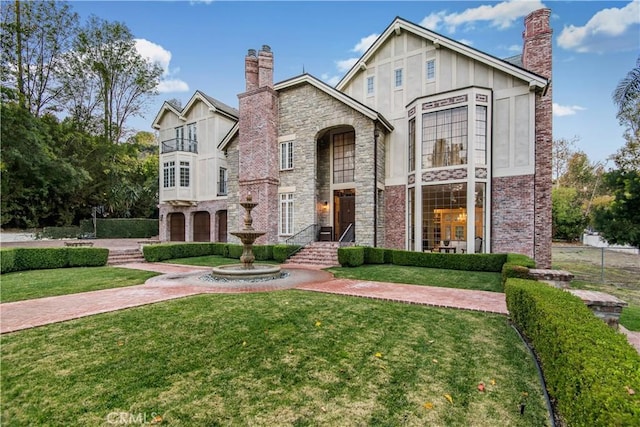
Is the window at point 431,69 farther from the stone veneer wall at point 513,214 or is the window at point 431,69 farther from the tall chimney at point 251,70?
the tall chimney at point 251,70

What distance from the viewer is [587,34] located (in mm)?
16672

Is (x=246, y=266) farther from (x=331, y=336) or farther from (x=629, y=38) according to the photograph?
(x=629, y=38)

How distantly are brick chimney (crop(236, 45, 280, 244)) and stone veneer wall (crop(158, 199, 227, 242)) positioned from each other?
16.7ft

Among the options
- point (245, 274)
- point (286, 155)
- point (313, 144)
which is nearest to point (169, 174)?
point (286, 155)

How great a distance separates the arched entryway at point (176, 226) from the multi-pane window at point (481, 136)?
2108 cm

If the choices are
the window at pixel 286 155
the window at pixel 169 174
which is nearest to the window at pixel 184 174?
the window at pixel 169 174

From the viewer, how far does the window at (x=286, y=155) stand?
16.8 metres

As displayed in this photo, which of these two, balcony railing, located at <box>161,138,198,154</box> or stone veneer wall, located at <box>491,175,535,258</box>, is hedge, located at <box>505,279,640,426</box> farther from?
balcony railing, located at <box>161,138,198,154</box>

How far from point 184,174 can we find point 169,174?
1208mm

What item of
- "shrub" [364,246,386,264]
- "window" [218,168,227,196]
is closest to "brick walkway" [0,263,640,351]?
"shrub" [364,246,386,264]

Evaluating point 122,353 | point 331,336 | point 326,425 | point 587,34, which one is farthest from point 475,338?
point 587,34

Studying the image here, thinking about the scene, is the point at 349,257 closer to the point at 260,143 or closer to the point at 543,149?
the point at 260,143

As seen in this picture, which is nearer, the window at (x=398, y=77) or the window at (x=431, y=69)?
the window at (x=431, y=69)

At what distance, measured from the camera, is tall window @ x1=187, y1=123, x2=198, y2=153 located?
73.2ft
